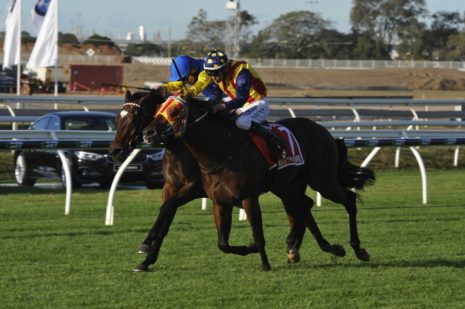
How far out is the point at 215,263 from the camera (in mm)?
8680

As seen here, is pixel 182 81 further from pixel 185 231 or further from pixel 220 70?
pixel 185 231

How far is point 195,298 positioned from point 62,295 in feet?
3.09

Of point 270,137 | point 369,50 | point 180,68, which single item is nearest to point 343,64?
point 369,50

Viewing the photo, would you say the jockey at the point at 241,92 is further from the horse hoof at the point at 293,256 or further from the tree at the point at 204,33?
the tree at the point at 204,33

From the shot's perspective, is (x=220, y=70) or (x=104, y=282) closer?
(x=104, y=282)

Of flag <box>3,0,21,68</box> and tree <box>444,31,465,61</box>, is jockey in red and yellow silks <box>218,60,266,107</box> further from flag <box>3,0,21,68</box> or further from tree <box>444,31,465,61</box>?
tree <box>444,31,465,61</box>

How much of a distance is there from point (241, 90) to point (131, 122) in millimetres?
1023

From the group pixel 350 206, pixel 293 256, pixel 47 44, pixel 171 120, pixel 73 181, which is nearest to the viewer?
pixel 171 120

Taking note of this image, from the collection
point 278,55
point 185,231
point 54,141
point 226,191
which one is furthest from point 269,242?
point 278,55

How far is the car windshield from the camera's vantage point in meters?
17.0

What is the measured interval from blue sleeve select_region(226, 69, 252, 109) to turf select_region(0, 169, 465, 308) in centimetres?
135

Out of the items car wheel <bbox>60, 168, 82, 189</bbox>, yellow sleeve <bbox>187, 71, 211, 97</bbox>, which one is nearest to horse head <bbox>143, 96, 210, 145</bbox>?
yellow sleeve <bbox>187, 71, 211, 97</bbox>

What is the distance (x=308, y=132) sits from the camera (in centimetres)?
920

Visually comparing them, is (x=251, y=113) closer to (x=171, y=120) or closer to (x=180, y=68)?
(x=180, y=68)
